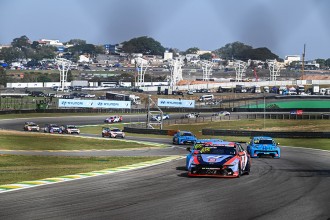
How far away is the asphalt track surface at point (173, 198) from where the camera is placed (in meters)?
13.3

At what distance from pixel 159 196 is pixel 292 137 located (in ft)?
142

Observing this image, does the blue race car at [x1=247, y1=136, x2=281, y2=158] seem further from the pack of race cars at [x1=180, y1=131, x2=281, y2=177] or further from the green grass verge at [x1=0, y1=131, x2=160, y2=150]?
the green grass verge at [x1=0, y1=131, x2=160, y2=150]

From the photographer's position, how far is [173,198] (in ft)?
51.6

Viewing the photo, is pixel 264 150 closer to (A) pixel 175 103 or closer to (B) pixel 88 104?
(B) pixel 88 104

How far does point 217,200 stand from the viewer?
15.6 metres

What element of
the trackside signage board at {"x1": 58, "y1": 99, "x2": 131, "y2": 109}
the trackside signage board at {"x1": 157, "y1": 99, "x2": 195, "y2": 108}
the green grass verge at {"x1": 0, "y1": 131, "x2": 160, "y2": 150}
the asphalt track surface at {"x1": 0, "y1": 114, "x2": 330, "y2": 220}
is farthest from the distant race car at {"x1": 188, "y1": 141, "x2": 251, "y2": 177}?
the trackside signage board at {"x1": 157, "y1": 99, "x2": 195, "y2": 108}

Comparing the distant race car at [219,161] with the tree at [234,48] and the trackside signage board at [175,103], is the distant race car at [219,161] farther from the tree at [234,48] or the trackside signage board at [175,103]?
the trackside signage board at [175,103]

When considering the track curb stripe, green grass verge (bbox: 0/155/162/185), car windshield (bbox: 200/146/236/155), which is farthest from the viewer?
car windshield (bbox: 200/146/236/155)

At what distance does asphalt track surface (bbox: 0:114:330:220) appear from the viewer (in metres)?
13.3

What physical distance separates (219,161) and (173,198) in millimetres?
6141

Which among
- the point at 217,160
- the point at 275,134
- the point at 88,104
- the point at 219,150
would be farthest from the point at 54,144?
the point at 88,104

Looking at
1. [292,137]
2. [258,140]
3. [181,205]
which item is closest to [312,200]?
[181,205]

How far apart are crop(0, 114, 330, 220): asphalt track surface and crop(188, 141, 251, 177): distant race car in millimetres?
379

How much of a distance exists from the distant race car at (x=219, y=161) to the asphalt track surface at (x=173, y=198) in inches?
14.9
